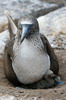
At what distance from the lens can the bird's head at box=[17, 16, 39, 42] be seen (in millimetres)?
7242

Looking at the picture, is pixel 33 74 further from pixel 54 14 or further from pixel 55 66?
pixel 54 14

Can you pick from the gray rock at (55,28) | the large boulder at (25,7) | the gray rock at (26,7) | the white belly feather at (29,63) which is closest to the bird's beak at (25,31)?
the white belly feather at (29,63)

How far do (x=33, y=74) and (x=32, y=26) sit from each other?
1005 millimetres

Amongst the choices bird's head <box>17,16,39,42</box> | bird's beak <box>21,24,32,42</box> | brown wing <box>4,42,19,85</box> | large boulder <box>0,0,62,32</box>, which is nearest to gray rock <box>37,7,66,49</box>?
large boulder <box>0,0,62,32</box>

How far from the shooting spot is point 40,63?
7.75 metres

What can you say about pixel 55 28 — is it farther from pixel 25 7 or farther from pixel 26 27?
pixel 26 27

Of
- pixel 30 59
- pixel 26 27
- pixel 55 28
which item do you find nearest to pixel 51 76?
pixel 30 59

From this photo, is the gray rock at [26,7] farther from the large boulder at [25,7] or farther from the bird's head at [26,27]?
the bird's head at [26,27]

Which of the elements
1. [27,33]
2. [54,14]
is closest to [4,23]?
[54,14]

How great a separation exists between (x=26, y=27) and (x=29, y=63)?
745 millimetres

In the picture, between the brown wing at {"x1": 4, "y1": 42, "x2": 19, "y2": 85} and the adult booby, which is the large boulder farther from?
the adult booby

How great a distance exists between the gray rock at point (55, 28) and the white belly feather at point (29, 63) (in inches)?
79.4

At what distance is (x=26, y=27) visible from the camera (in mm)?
7312

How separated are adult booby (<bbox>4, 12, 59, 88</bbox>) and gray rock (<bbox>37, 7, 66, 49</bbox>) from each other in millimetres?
1586
